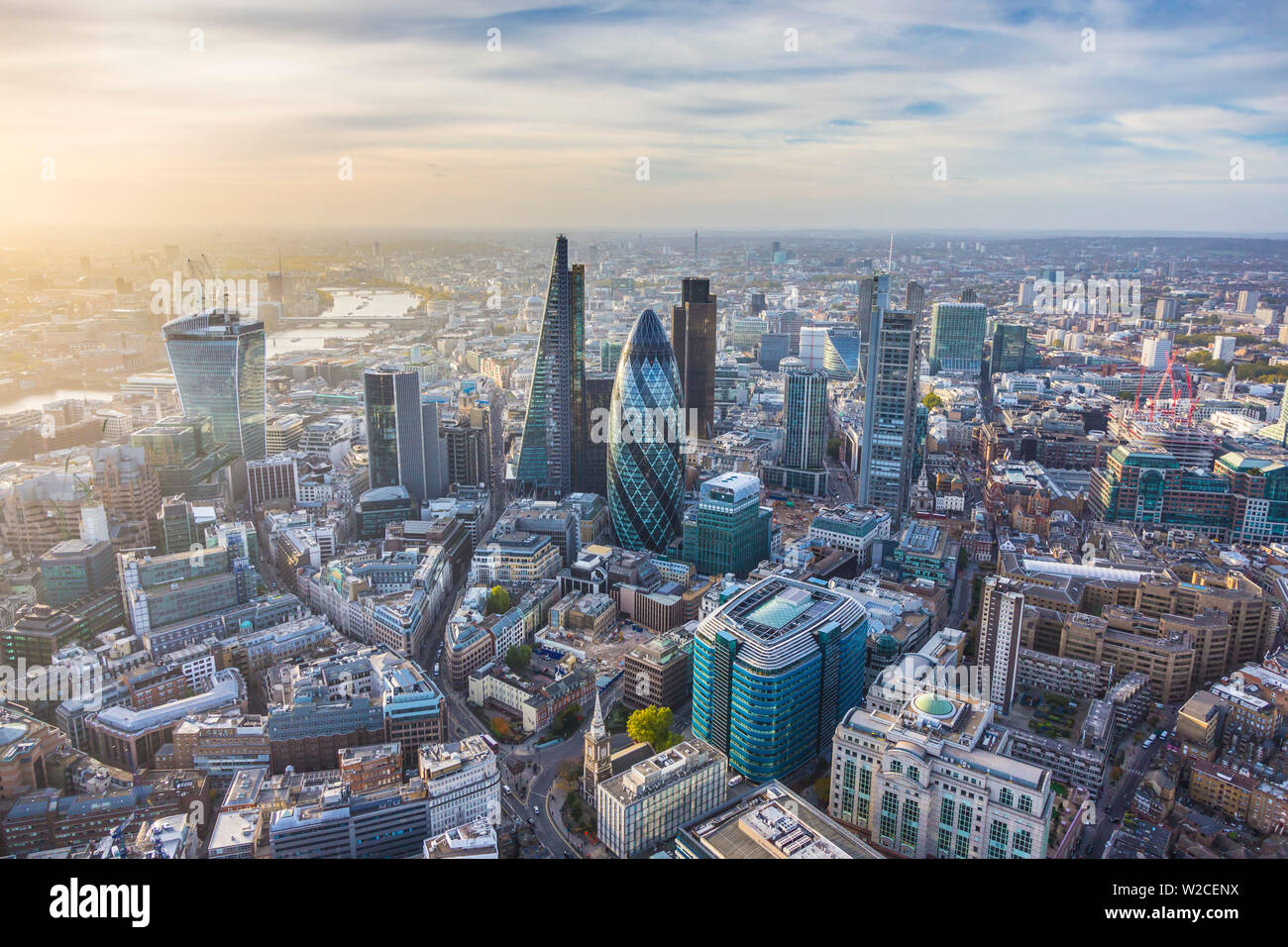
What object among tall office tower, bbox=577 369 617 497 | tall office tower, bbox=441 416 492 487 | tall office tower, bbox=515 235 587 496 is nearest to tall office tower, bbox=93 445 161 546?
tall office tower, bbox=441 416 492 487

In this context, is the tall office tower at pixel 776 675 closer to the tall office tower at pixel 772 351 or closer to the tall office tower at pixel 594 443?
the tall office tower at pixel 594 443

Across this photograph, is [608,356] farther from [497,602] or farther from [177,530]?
[177,530]

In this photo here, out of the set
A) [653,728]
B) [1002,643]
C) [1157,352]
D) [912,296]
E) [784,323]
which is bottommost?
[653,728]

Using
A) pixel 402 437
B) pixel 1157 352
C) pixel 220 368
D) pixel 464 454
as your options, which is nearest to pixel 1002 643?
pixel 464 454

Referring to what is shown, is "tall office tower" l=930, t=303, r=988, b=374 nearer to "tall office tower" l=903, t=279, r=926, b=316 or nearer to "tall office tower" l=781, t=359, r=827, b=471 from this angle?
"tall office tower" l=903, t=279, r=926, b=316

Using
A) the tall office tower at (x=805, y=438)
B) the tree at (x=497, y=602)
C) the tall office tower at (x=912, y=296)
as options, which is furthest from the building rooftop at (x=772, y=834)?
the tall office tower at (x=912, y=296)
